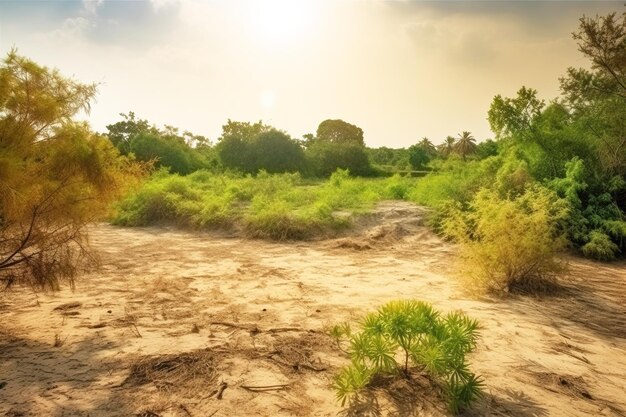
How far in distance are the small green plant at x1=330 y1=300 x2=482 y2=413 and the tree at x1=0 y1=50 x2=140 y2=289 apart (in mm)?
3319

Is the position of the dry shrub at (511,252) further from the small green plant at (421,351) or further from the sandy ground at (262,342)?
the small green plant at (421,351)

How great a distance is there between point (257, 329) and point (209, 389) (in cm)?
132

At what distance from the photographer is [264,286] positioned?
6.57 m


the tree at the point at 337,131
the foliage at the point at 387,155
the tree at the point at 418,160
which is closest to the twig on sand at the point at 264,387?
the tree at the point at 418,160

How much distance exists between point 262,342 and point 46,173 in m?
2.92

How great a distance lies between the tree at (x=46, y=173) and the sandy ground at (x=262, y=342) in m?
0.87

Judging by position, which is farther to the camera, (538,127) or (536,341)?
(538,127)

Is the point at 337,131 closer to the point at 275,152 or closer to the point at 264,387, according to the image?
the point at 275,152

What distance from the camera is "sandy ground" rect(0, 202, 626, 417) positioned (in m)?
3.10

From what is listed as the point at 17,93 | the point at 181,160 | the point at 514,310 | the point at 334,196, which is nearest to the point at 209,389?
the point at 17,93

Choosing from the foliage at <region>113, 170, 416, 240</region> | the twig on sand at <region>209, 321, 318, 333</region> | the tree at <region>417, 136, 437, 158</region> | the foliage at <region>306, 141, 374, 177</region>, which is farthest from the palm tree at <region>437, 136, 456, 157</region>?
the twig on sand at <region>209, 321, 318, 333</region>

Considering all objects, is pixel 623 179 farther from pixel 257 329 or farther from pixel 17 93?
pixel 17 93

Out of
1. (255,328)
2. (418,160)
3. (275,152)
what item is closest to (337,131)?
(418,160)

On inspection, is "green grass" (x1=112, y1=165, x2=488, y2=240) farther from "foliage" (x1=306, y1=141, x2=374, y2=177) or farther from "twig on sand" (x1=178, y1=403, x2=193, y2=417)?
"foliage" (x1=306, y1=141, x2=374, y2=177)
